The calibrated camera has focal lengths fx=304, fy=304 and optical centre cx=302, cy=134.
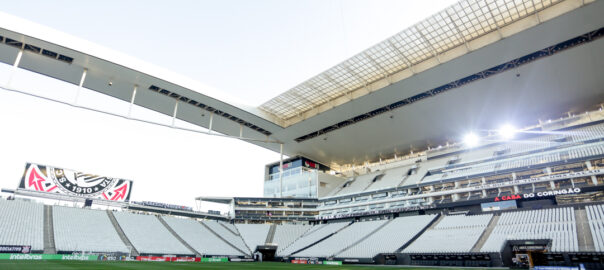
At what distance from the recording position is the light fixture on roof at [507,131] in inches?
1532

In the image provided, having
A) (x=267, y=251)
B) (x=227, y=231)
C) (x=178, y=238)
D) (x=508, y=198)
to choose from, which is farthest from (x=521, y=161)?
(x=178, y=238)

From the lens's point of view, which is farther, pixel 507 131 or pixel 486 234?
pixel 507 131

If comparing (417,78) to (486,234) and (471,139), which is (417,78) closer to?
(486,234)

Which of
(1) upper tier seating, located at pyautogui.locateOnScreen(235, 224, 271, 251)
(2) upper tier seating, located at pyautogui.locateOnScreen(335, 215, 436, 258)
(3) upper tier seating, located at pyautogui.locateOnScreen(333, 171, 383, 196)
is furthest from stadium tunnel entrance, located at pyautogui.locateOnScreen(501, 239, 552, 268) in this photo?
(1) upper tier seating, located at pyautogui.locateOnScreen(235, 224, 271, 251)

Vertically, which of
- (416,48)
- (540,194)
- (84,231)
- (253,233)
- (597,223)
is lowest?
(84,231)

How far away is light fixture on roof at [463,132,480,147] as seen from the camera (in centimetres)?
4169

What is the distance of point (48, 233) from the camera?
30.0m

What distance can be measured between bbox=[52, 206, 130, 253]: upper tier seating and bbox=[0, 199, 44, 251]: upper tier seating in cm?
133

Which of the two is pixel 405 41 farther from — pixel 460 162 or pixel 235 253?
pixel 235 253

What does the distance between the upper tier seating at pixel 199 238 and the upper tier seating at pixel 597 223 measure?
Answer: 111 feet

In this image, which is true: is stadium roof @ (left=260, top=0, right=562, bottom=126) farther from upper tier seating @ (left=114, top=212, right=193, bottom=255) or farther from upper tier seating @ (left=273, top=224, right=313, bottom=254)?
upper tier seating @ (left=114, top=212, right=193, bottom=255)

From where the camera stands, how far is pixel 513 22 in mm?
23906

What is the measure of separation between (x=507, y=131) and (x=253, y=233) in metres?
37.3

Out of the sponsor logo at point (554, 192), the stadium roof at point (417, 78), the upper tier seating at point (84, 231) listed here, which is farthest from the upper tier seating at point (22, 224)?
the sponsor logo at point (554, 192)
